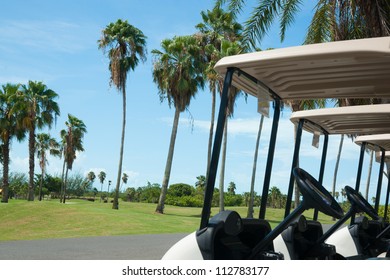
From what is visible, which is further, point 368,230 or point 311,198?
point 368,230

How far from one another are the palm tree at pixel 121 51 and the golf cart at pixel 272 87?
36148 mm

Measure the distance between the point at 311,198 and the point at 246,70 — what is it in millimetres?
814

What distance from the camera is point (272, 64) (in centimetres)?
304

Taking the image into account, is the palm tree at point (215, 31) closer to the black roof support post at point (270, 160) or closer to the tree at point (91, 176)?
the black roof support post at point (270, 160)

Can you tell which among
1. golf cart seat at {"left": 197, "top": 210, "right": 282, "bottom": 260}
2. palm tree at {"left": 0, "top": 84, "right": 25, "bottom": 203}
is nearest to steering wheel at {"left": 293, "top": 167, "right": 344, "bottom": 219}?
golf cart seat at {"left": 197, "top": 210, "right": 282, "bottom": 260}

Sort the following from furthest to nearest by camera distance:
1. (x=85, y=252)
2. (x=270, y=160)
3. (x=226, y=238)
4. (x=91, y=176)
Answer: (x=91, y=176)
(x=85, y=252)
(x=270, y=160)
(x=226, y=238)

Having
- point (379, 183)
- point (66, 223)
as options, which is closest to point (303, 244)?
point (379, 183)

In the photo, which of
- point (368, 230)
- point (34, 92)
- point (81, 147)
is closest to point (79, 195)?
point (81, 147)

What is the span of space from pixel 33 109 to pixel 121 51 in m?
8.34

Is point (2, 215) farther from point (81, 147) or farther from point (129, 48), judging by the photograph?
point (81, 147)

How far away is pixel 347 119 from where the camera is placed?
14.9 feet

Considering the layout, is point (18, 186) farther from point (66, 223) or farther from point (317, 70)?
point (317, 70)

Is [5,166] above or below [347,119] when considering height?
below

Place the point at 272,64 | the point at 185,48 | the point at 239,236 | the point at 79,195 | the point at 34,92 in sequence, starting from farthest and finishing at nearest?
1. the point at 79,195
2. the point at 34,92
3. the point at 185,48
4. the point at 239,236
5. the point at 272,64
